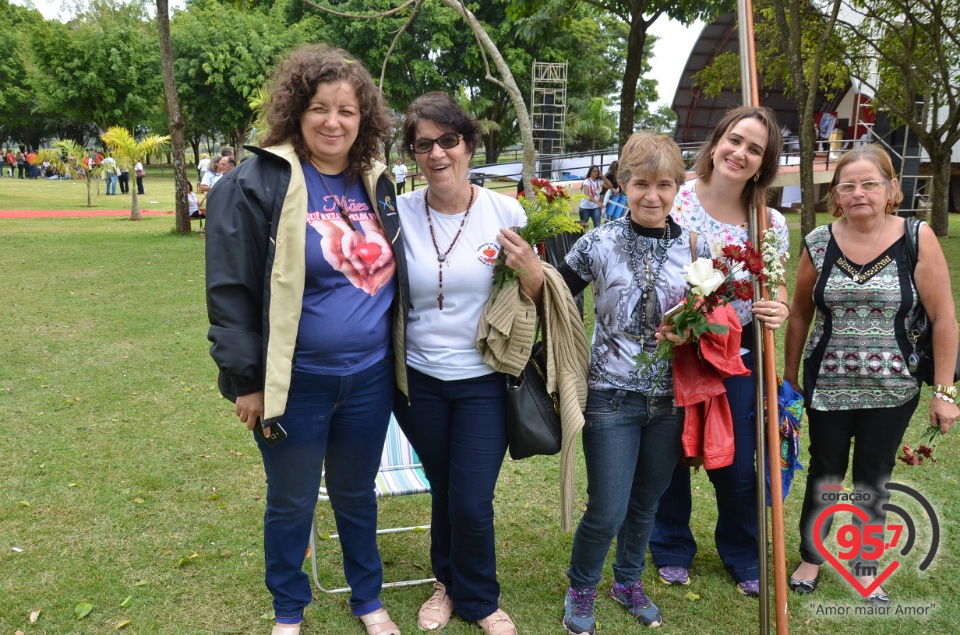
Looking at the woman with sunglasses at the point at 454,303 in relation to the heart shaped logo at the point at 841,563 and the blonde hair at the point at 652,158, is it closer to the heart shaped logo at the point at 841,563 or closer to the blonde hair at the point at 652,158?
the blonde hair at the point at 652,158

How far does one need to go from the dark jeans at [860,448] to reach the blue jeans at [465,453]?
1.38 metres

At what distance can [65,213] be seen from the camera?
67.1ft

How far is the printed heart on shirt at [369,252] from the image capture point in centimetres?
262

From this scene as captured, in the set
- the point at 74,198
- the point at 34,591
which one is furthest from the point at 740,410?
the point at 74,198

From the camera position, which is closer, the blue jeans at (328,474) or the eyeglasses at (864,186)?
the blue jeans at (328,474)

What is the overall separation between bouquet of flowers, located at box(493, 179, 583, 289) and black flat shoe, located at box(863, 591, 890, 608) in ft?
6.74

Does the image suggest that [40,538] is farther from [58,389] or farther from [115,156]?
[115,156]

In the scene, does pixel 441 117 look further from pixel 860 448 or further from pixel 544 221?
pixel 860 448

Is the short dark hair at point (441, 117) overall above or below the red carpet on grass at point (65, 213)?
above

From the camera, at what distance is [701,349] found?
8.87 ft

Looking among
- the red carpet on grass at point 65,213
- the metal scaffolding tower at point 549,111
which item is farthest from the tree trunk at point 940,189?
the red carpet on grass at point 65,213

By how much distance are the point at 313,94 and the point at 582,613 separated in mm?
2191

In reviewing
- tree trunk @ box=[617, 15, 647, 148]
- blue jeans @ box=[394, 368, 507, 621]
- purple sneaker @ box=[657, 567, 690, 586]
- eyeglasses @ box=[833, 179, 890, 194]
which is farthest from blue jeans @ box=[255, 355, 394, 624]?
tree trunk @ box=[617, 15, 647, 148]

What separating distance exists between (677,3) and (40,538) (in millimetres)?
9292
